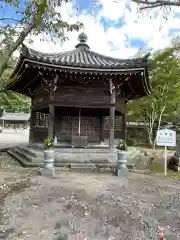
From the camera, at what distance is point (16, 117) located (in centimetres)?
5850

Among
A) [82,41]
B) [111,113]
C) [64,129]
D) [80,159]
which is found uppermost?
[82,41]

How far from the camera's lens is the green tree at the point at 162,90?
72.4ft

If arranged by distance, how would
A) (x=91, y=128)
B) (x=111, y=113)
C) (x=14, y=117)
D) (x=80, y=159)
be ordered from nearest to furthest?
(x=80, y=159) < (x=111, y=113) < (x=91, y=128) < (x=14, y=117)

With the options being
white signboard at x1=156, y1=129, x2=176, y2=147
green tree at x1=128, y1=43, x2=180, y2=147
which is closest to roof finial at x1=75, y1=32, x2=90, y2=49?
white signboard at x1=156, y1=129, x2=176, y2=147

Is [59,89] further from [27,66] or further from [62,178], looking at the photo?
[62,178]

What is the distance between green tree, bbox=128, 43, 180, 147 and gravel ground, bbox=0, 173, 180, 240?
55.3 ft

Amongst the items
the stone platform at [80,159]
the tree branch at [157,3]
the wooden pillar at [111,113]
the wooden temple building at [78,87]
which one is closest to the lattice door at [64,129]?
the wooden temple building at [78,87]

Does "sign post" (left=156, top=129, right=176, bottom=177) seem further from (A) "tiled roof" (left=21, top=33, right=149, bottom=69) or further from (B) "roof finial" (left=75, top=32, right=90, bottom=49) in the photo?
(B) "roof finial" (left=75, top=32, right=90, bottom=49)

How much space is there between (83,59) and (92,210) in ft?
27.6

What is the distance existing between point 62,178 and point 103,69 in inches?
179

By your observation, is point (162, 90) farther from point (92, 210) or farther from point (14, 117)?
point (14, 117)

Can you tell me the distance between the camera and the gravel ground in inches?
A: 158

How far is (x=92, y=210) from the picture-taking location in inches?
191

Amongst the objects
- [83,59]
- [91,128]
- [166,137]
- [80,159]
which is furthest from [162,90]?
[80,159]
